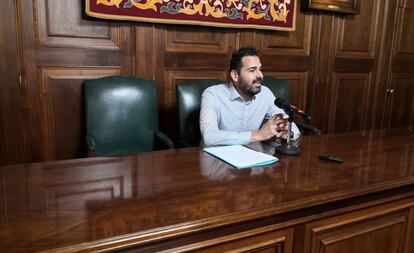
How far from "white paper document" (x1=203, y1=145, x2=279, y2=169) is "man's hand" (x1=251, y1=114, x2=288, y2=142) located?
12 centimetres

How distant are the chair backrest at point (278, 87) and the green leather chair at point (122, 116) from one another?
0.81 m

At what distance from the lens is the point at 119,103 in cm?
217

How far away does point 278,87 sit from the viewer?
2.58 m

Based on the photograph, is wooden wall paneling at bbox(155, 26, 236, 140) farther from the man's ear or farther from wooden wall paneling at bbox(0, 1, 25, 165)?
wooden wall paneling at bbox(0, 1, 25, 165)

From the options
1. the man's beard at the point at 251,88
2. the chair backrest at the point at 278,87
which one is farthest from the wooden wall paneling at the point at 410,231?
the chair backrest at the point at 278,87

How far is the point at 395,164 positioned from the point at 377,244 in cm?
35

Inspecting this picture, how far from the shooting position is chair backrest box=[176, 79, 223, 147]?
224 cm

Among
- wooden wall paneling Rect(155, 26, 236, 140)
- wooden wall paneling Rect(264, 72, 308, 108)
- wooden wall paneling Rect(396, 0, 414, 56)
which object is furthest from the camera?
wooden wall paneling Rect(396, 0, 414, 56)

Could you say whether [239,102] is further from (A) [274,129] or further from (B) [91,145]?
(B) [91,145]

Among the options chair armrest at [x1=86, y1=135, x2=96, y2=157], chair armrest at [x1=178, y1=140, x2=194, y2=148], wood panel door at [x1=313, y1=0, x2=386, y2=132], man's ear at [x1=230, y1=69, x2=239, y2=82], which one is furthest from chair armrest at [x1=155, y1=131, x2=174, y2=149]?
wood panel door at [x1=313, y1=0, x2=386, y2=132]

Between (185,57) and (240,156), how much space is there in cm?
114

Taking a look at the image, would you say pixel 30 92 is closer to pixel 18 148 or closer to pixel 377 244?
pixel 18 148

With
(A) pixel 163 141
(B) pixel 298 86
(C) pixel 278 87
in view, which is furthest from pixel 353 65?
(A) pixel 163 141

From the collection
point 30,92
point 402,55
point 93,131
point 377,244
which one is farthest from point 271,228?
point 402,55
